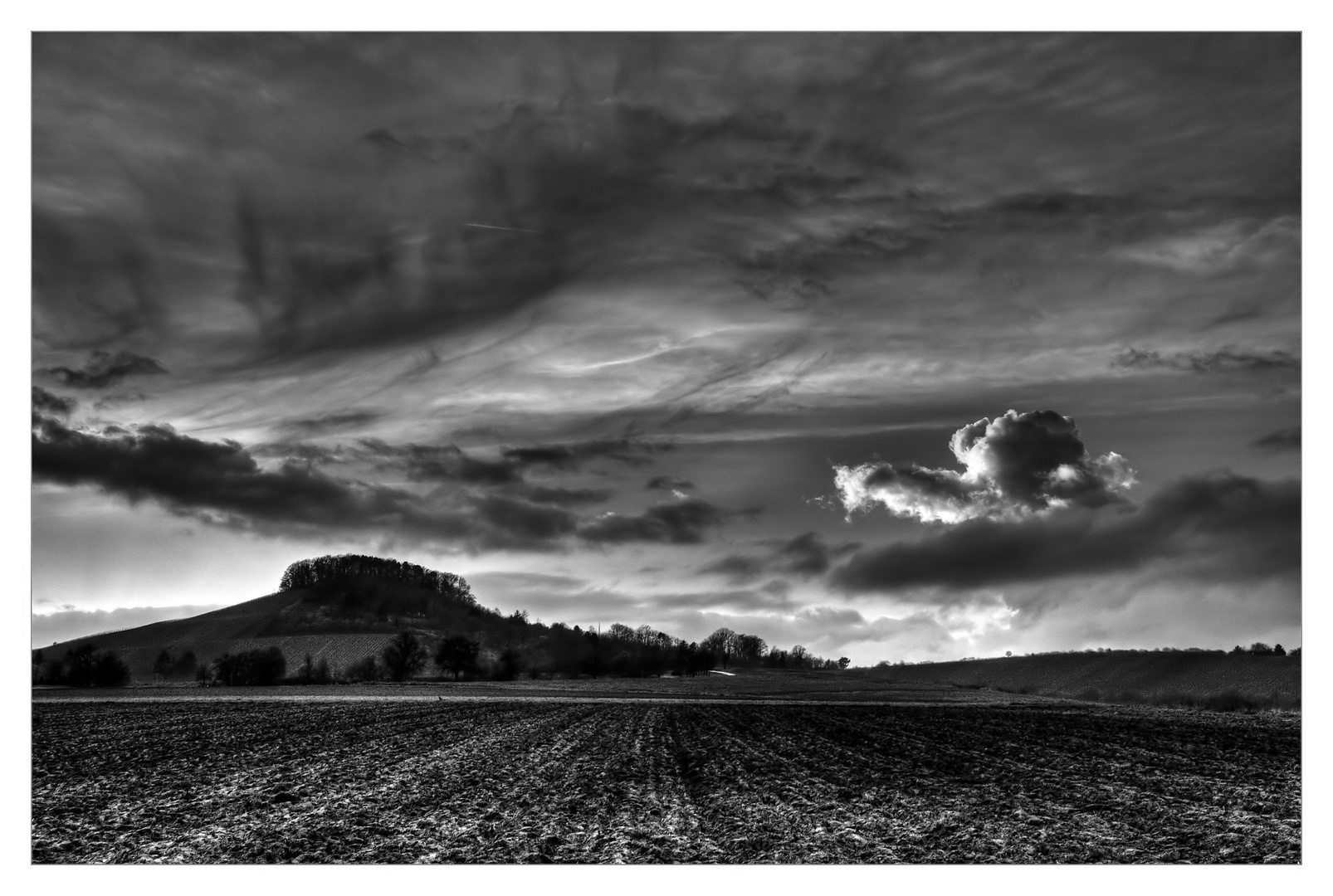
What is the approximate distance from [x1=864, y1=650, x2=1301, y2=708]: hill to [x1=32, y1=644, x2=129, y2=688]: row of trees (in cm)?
9365

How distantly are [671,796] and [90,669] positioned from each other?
104521 mm

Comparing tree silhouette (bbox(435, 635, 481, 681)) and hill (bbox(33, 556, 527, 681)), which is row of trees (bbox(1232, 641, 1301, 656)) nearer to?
hill (bbox(33, 556, 527, 681))

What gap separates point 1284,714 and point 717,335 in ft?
137

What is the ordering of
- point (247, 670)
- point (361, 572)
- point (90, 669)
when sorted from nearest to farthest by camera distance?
point (90, 669) → point (247, 670) → point (361, 572)

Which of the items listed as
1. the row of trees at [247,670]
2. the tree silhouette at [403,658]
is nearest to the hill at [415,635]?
the tree silhouette at [403,658]

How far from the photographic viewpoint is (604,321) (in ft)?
70.4

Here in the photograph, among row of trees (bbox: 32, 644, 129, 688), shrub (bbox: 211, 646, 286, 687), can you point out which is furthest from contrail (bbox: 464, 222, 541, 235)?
shrub (bbox: 211, 646, 286, 687)

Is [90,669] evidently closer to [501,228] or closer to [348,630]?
[348,630]

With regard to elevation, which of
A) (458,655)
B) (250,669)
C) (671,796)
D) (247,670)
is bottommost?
(671,796)

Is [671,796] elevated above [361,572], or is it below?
below

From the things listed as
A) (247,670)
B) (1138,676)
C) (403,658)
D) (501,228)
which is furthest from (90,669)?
(501,228)

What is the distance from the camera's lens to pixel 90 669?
102 meters

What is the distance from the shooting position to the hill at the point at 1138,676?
48.5 meters

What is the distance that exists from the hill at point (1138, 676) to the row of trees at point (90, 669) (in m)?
93.7
